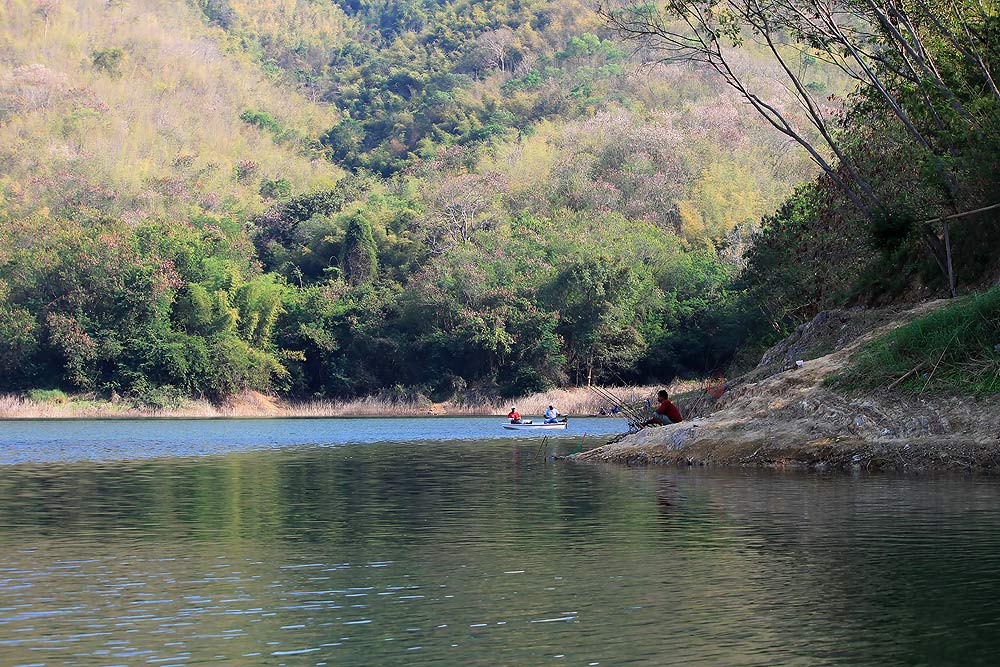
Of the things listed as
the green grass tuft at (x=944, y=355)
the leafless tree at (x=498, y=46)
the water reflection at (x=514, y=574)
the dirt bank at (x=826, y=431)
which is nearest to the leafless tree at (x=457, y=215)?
the leafless tree at (x=498, y=46)

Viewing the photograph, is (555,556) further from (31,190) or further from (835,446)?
(31,190)

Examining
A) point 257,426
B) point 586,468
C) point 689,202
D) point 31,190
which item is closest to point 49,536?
point 586,468

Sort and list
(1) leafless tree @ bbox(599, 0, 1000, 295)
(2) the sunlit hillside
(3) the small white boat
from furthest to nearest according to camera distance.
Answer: (2) the sunlit hillside
(3) the small white boat
(1) leafless tree @ bbox(599, 0, 1000, 295)

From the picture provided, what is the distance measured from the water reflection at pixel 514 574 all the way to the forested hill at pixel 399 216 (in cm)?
1514

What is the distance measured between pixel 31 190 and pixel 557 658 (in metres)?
96.6

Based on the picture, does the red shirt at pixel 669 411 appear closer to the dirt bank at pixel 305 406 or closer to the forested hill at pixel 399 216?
the forested hill at pixel 399 216

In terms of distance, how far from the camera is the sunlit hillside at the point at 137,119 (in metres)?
102

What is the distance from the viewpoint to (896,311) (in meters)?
31.7

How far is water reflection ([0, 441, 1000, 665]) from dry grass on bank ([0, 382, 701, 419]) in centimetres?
Answer: 4399

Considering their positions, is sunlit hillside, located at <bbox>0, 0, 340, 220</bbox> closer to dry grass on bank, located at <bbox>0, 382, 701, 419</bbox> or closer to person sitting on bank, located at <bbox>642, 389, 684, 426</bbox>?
dry grass on bank, located at <bbox>0, 382, 701, 419</bbox>

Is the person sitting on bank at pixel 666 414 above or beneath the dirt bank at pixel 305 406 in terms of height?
beneath

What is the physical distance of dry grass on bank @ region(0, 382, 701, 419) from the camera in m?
67.0

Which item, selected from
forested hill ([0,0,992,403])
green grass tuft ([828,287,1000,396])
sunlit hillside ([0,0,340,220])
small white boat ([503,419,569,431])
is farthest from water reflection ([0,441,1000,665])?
sunlit hillside ([0,0,340,220])

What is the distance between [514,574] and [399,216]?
7832 cm
